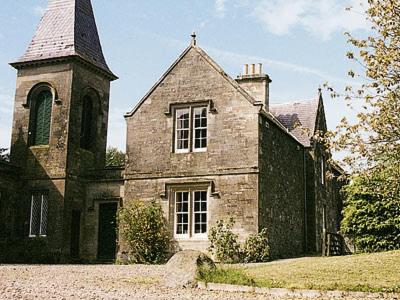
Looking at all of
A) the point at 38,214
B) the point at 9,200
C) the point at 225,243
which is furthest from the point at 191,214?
the point at 9,200

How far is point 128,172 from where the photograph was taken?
24.6 meters

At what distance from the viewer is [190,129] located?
2378 cm

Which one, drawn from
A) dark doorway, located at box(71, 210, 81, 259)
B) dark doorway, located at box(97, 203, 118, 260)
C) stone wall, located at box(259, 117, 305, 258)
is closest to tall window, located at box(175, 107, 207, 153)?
stone wall, located at box(259, 117, 305, 258)

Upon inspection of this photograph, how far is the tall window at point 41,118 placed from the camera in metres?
27.4

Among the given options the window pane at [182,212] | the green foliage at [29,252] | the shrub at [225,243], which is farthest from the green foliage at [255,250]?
the green foliage at [29,252]

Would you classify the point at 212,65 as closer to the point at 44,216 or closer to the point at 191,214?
the point at 191,214

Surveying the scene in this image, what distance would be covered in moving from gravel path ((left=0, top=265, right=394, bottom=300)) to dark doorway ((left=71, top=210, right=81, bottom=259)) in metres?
8.80

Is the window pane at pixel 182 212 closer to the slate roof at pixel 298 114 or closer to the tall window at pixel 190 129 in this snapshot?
the tall window at pixel 190 129

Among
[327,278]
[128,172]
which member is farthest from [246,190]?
[327,278]

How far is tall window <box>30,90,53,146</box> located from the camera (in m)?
27.4

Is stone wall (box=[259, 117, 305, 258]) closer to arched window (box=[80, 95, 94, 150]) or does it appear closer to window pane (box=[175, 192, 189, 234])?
window pane (box=[175, 192, 189, 234])

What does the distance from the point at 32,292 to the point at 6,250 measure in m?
15.0

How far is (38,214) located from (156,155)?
21.8 ft

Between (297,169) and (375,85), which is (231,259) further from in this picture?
(375,85)
